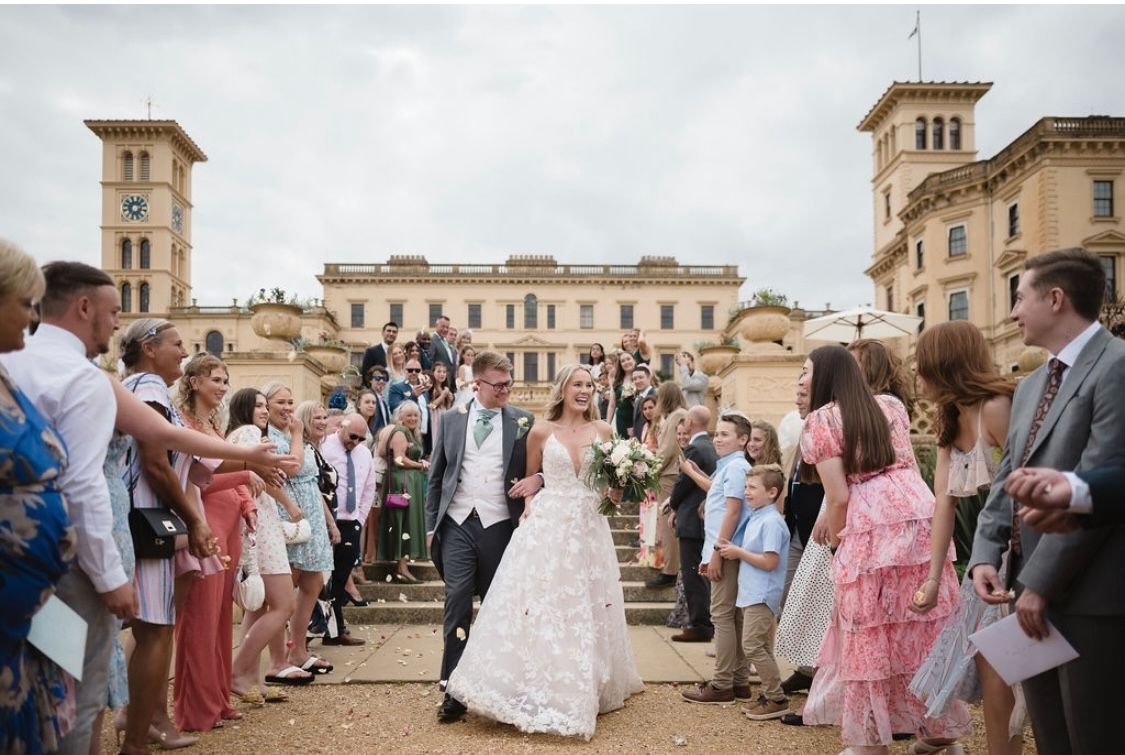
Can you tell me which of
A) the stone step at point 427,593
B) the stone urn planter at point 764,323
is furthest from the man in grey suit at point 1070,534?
the stone urn planter at point 764,323

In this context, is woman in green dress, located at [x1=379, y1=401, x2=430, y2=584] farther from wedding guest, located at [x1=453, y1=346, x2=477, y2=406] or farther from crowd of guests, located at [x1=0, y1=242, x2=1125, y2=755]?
wedding guest, located at [x1=453, y1=346, x2=477, y2=406]

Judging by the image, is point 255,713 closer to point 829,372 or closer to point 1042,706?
point 829,372

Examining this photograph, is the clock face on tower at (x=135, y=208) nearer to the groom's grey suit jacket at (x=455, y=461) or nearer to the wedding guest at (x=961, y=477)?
the groom's grey suit jacket at (x=455, y=461)

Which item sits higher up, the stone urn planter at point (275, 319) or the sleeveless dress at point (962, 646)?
the stone urn planter at point (275, 319)

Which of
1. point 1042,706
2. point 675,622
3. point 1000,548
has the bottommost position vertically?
point 675,622

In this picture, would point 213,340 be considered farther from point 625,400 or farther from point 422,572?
point 422,572

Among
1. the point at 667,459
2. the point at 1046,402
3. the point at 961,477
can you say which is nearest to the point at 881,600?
the point at 961,477

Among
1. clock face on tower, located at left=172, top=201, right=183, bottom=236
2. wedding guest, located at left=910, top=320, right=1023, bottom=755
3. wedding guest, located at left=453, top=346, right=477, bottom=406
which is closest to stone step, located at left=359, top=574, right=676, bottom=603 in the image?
wedding guest, located at left=453, top=346, right=477, bottom=406

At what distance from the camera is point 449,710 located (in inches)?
217

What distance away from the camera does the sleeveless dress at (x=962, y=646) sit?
4000 mm

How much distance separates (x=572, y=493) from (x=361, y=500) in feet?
10.8

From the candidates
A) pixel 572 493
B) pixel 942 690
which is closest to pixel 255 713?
pixel 572 493

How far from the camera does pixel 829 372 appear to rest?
4.71m

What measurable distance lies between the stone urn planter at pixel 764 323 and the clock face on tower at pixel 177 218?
71805 millimetres
